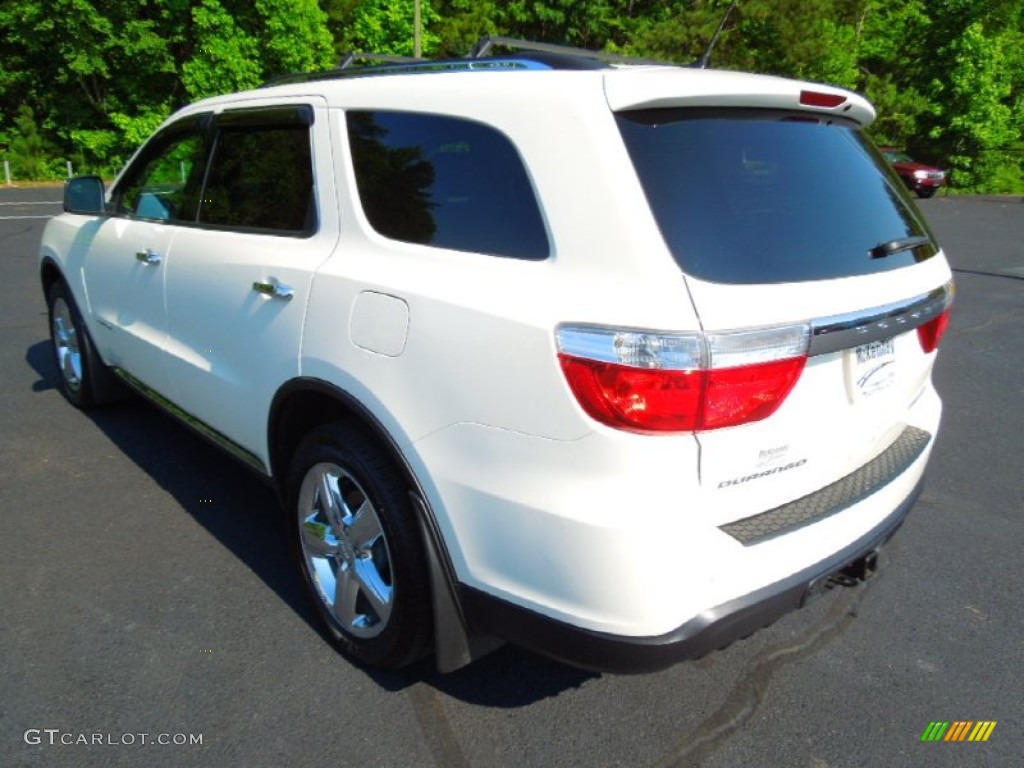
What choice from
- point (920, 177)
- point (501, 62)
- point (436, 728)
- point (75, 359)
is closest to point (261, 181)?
point (501, 62)

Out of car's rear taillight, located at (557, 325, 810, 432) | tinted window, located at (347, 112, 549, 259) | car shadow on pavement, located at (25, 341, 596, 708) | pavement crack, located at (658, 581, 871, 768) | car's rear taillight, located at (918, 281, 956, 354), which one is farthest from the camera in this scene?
car shadow on pavement, located at (25, 341, 596, 708)

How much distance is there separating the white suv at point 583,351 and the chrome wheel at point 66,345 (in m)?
2.57

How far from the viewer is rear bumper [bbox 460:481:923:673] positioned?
182cm

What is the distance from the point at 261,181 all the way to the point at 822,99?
201cm

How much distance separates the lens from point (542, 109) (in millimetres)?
1900

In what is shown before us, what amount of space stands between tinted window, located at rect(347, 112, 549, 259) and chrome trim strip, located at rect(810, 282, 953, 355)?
0.71 metres

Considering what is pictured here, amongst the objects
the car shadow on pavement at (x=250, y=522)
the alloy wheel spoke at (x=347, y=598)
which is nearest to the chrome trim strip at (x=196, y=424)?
the car shadow on pavement at (x=250, y=522)

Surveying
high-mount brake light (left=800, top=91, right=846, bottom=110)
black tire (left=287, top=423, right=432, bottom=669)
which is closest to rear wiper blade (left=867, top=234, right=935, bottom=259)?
high-mount brake light (left=800, top=91, right=846, bottom=110)

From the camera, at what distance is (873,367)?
6.89 feet

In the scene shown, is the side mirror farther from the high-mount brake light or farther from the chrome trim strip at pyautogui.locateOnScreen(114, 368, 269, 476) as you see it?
the high-mount brake light

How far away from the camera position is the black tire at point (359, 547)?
2207 millimetres

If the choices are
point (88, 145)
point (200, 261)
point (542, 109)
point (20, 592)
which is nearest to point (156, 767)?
point (20, 592)

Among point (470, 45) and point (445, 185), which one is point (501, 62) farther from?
point (470, 45)

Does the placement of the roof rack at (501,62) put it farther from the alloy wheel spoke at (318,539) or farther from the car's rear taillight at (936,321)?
the alloy wheel spoke at (318,539)
